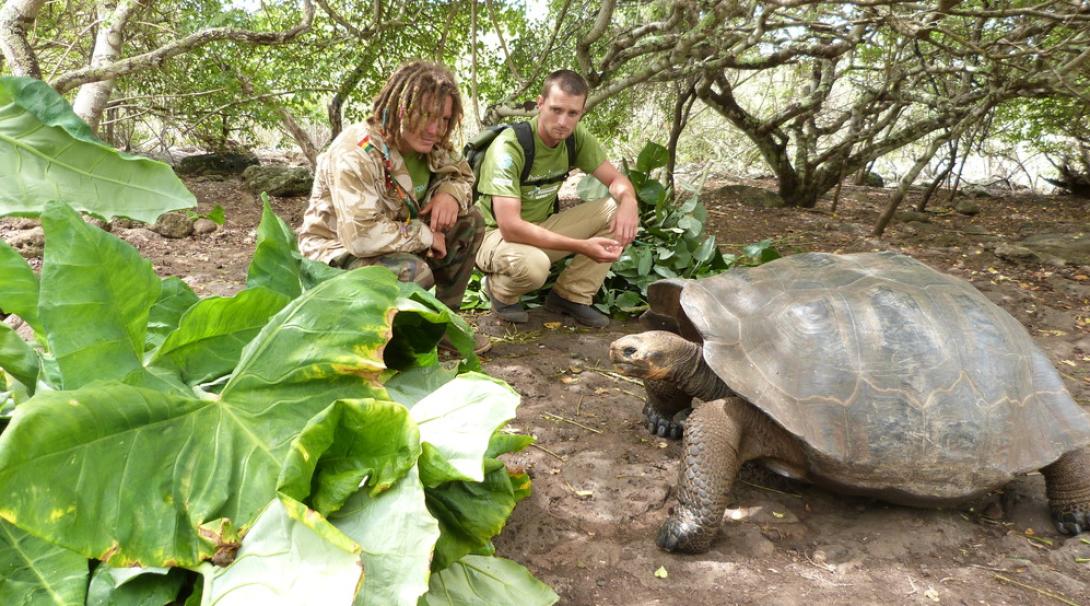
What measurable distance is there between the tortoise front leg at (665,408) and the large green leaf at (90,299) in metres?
1.90

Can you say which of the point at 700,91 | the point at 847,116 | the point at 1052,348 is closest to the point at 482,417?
the point at 1052,348

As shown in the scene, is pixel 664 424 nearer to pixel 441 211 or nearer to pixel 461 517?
pixel 441 211

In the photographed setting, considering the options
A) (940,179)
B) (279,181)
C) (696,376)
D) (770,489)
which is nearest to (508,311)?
(696,376)

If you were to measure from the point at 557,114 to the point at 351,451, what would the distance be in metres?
2.67

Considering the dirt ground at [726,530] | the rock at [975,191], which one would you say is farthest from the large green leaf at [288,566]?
the rock at [975,191]

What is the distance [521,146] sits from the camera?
362 cm

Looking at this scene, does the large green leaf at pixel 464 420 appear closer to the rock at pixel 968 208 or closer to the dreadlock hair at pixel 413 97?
the dreadlock hair at pixel 413 97

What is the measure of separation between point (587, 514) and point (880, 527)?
0.93 m

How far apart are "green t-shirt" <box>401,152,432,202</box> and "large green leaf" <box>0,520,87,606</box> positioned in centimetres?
217

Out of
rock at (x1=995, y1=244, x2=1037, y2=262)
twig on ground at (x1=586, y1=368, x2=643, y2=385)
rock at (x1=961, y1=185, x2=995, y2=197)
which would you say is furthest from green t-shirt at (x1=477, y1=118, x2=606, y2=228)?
rock at (x1=961, y1=185, x2=995, y2=197)

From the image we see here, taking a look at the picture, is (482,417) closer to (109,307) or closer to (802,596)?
(109,307)

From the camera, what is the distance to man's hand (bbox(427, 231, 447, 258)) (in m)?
3.12

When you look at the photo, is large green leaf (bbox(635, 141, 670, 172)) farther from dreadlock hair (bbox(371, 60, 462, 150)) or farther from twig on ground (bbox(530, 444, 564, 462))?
twig on ground (bbox(530, 444, 564, 462))

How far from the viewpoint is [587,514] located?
2.19 m
